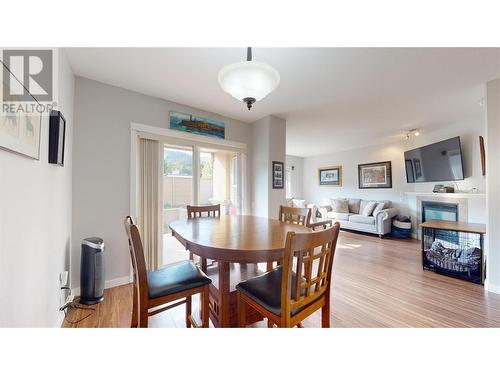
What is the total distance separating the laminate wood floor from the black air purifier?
12 centimetres

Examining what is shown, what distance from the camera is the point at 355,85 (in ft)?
7.66

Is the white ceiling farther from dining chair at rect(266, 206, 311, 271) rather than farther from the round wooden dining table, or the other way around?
the round wooden dining table

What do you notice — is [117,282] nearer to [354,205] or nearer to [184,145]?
[184,145]

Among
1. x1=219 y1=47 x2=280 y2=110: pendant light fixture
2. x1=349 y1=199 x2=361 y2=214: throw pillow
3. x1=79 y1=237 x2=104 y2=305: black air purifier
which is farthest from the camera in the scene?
x1=349 y1=199 x2=361 y2=214: throw pillow

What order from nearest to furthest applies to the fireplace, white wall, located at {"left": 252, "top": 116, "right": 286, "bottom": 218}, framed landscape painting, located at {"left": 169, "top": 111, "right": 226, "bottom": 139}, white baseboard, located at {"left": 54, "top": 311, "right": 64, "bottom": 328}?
white baseboard, located at {"left": 54, "top": 311, "right": 64, "bottom": 328} → framed landscape painting, located at {"left": 169, "top": 111, "right": 226, "bottom": 139} → white wall, located at {"left": 252, "top": 116, "right": 286, "bottom": 218} → the fireplace

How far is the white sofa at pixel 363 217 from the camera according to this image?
4719 millimetres

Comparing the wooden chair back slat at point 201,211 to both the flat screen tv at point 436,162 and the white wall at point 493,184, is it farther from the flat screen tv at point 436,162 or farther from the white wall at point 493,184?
the flat screen tv at point 436,162

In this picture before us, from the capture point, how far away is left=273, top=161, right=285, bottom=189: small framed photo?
3.45 meters

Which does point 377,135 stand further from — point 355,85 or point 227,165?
point 227,165

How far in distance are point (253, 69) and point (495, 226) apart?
317 centimetres

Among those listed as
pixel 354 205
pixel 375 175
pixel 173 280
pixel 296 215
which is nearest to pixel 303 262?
pixel 173 280

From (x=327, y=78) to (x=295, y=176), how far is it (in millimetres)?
5319

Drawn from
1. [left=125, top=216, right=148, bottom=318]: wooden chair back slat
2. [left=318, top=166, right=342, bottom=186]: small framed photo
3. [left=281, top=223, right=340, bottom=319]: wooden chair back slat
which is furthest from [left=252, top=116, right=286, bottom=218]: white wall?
[left=318, top=166, right=342, bottom=186]: small framed photo
